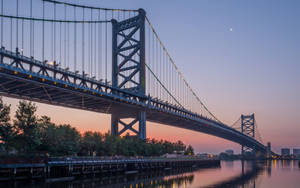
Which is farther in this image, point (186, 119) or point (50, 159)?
point (186, 119)

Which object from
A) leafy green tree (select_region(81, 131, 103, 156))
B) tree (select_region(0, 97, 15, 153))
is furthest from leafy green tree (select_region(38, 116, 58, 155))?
leafy green tree (select_region(81, 131, 103, 156))

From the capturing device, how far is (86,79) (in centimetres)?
6344

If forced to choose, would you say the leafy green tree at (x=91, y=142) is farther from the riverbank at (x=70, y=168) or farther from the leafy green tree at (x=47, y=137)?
the leafy green tree at (x=47, y=137)

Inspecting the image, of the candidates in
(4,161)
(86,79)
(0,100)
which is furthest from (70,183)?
(86,79)

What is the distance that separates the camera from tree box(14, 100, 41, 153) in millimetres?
52219

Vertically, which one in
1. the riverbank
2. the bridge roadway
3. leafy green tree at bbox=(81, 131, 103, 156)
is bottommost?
the riverbank

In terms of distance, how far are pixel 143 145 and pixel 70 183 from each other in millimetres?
33977

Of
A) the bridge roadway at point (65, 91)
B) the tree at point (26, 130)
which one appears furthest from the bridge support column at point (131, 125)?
the tree at point (26, 130)

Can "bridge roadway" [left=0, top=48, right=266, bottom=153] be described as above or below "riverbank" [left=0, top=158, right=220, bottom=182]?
above

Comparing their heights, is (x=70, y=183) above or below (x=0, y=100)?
below

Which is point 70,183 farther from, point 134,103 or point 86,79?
point 134,103

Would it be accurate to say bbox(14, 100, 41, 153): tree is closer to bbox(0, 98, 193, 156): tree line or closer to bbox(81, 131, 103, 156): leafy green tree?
bbox(0, 98, 193, 156): tree line

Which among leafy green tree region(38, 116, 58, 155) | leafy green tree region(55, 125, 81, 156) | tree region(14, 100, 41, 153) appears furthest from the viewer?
leafy green tree region(55, 125, 81, 156)

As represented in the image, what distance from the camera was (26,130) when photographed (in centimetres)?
5266
